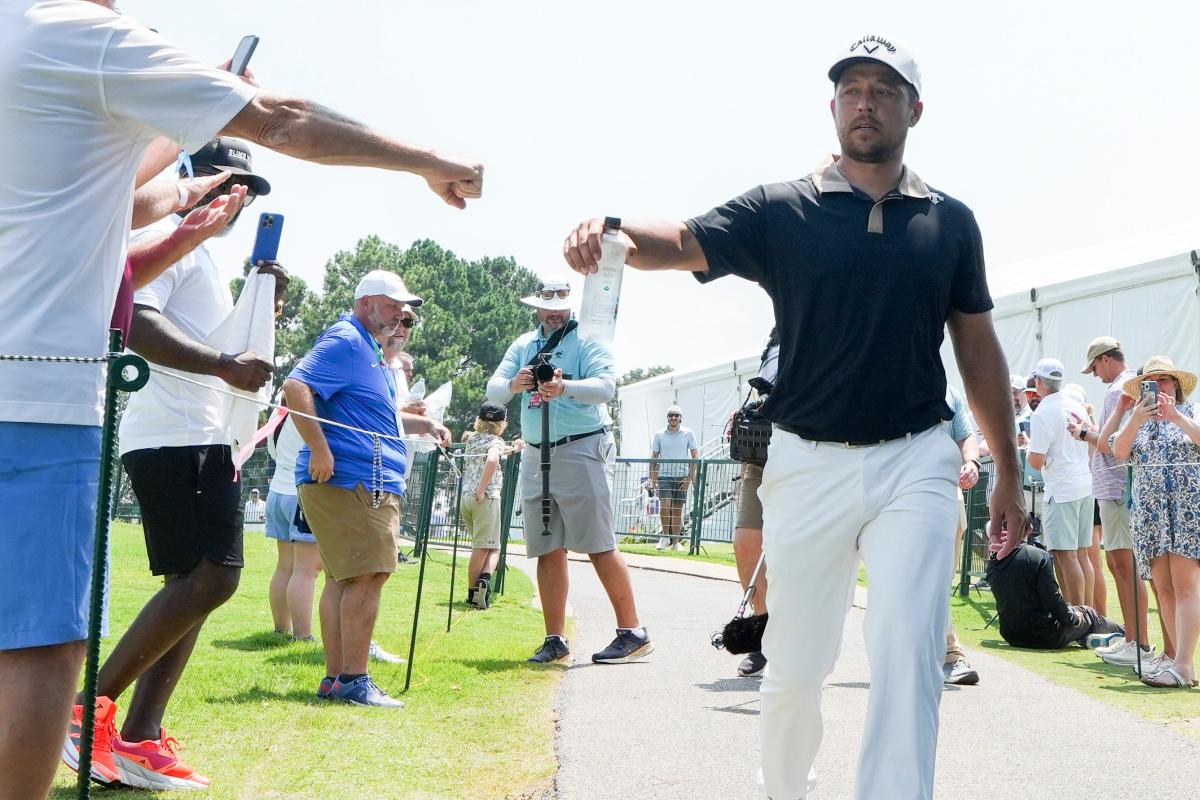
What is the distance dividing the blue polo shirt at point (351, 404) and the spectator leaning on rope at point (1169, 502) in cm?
484

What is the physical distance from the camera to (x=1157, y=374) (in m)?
8.05

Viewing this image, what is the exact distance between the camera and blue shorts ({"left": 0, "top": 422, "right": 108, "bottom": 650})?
8.46 ft

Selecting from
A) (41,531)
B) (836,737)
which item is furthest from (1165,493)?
(41,531)

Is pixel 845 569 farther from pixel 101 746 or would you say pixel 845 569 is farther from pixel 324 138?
pixel 101 746

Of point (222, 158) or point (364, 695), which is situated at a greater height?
point (222, 158)

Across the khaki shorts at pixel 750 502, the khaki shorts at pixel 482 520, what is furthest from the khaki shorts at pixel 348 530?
the khaki shorts at pixel 482 520

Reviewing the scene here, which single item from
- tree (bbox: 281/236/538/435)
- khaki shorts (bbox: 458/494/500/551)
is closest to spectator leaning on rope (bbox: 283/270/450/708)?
khaki shorts (bbox: 458/494/500/551)

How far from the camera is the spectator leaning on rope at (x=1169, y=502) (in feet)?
25.6

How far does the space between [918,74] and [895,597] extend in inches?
67.8

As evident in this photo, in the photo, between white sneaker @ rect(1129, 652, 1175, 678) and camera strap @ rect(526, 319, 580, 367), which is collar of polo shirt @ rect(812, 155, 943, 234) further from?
white sneaker @ rect(1129, 652, 1175, 678)

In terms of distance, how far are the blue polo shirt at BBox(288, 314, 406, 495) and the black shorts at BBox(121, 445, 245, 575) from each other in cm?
169

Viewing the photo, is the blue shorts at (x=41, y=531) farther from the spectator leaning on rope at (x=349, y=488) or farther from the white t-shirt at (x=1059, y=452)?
the white t-shirt at (x=1059, y=452)

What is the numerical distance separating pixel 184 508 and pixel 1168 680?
20.1 feet

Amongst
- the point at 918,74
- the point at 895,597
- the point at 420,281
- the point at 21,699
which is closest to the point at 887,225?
the point at 918,74
